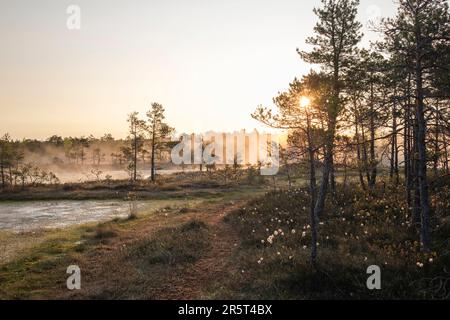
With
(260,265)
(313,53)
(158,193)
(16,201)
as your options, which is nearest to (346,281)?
(260,265)

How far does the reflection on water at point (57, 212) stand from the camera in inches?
1080

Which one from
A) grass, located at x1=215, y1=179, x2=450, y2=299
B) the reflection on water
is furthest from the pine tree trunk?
the reflection on water

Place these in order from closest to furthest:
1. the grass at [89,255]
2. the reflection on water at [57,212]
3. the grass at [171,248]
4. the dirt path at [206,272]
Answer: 1. the dirt path at [206,272]
2. the grass at [89,255]
3. the grass at [171,248]
4. the reflection on water at [57,212]

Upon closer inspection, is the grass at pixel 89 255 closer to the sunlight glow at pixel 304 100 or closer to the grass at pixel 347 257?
the grass at pixel 347 257

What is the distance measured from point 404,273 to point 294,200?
13.7 metres

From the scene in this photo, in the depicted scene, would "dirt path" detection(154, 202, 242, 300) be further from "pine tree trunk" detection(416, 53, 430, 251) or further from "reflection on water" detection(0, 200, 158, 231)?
"reflection on water" detection(0, 200, 158, 231)

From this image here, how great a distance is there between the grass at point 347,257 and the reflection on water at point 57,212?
1544 centimetres

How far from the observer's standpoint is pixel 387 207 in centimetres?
1886

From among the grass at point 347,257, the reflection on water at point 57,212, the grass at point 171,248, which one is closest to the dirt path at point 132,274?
the grass at point 171,248

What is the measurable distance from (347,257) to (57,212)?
95.8 feet

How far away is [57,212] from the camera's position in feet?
110

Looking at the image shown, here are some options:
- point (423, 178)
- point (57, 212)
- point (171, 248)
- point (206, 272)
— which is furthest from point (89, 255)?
point (57, 212)

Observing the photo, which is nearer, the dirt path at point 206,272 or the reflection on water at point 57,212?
the dirt path at point 206,272
